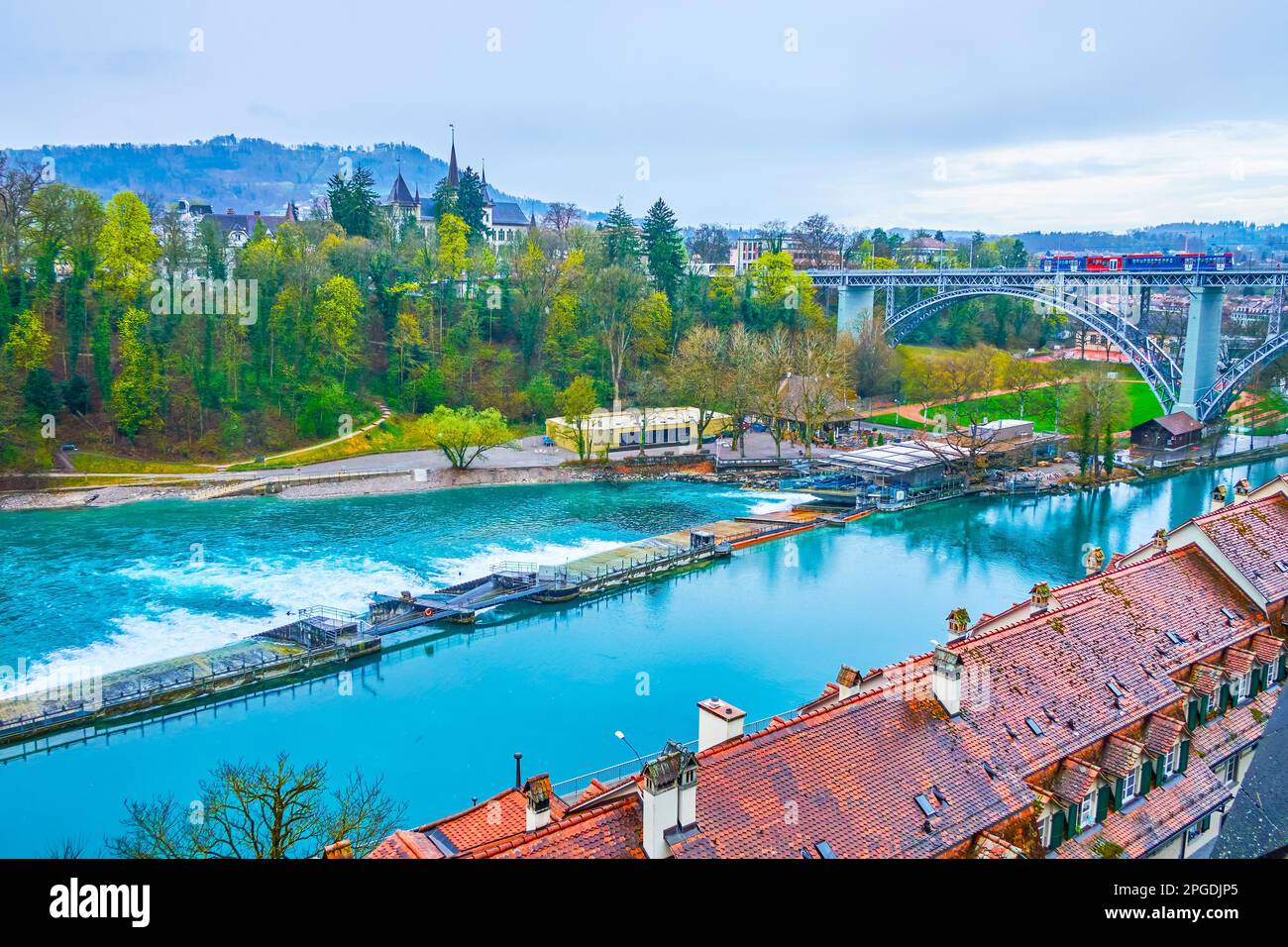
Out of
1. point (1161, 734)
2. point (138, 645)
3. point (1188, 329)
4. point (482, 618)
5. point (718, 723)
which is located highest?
point (1188, 329)

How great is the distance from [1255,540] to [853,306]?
58614 mm

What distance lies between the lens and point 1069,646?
16281 millimetres

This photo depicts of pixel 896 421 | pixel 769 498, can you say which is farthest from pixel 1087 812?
pixel 896 421

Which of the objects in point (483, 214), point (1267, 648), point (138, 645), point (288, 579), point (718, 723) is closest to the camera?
point (718, 723)

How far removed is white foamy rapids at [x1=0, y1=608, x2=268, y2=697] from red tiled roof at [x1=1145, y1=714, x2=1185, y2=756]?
2213 cm

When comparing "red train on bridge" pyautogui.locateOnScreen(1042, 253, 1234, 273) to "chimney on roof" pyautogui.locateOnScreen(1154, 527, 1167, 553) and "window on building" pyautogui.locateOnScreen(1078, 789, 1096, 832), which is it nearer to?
"chimney on roof" pyautogui.locateOnScreen(1154, 527, 1167, 553)

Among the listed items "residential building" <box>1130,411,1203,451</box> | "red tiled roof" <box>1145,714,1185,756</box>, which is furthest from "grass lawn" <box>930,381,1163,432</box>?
"red tiled roof" <box>1145,714,1185,756</box>

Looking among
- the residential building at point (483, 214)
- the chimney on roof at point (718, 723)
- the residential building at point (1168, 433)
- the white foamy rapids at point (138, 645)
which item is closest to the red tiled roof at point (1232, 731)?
the chimney on roof at point (718, 723)

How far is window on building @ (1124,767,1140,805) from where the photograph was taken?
1438 centimetres

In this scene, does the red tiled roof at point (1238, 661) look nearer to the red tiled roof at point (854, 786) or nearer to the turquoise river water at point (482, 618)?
the red tiled roof at point (854, 786)

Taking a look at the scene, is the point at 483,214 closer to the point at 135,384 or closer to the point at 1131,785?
the point at 135,384

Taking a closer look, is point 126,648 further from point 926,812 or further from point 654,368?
point 654,368

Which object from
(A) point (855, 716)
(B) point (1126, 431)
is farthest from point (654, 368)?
(A) point (855, 716)

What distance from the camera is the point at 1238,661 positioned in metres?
17.4
